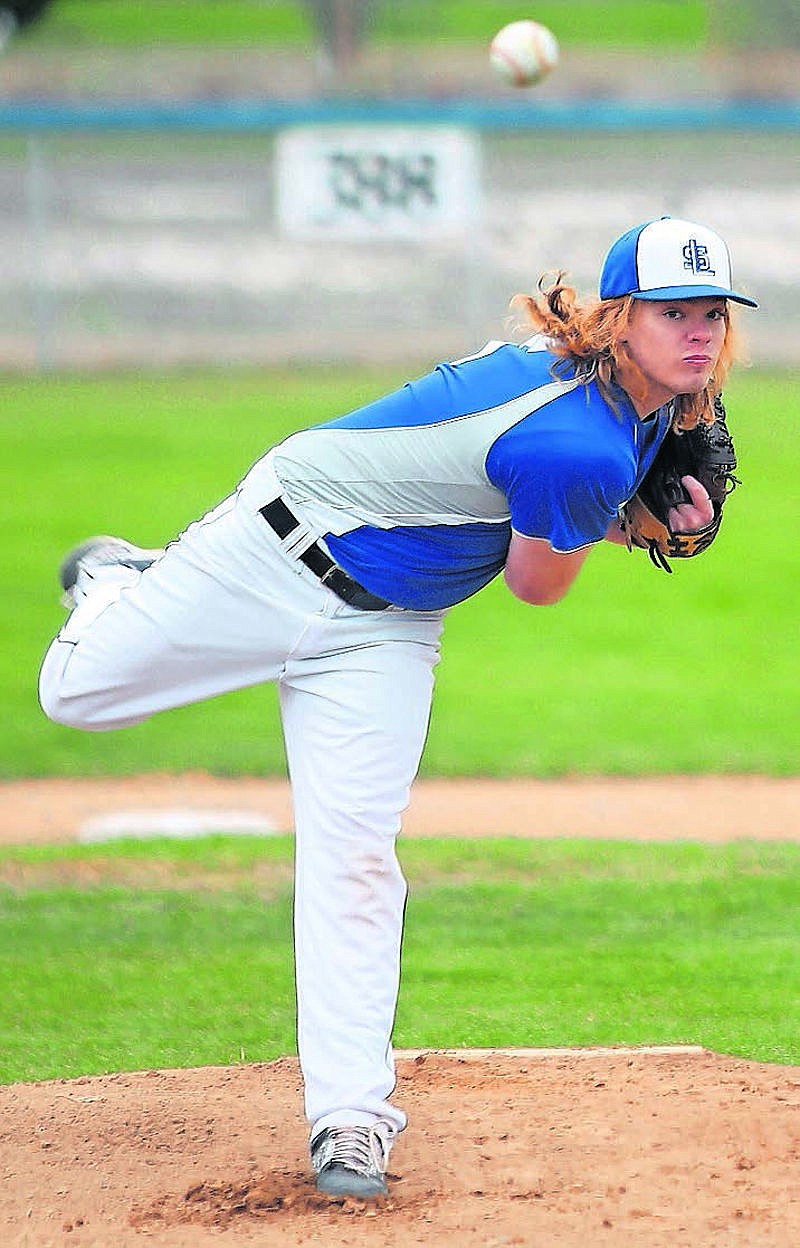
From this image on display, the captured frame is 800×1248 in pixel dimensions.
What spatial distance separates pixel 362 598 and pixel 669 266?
924 mm

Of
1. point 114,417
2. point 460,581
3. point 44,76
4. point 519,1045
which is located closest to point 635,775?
point 519,1045

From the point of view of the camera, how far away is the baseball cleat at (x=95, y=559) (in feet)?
14.2

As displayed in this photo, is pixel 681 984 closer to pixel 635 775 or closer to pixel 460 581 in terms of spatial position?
pixel 460 581

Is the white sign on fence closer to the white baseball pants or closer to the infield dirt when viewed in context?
the infield dirt

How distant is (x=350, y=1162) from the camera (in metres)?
3.82

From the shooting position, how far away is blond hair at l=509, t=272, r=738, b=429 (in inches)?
144

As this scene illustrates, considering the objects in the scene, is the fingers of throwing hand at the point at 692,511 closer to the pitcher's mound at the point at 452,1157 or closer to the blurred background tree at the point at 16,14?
the pitcher's mound at the point at 452,1157

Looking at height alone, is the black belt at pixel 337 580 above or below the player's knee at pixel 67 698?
above

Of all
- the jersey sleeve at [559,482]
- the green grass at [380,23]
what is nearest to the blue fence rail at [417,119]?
the green grass at [380,23]

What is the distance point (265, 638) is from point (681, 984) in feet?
7.61

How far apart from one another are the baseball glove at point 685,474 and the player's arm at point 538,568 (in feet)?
1.03

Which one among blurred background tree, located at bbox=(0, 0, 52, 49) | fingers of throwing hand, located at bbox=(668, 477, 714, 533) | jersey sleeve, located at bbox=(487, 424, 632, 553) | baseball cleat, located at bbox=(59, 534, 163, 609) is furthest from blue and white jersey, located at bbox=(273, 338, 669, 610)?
blurred background tree, located at bbox=(0, 0, 52, 49)

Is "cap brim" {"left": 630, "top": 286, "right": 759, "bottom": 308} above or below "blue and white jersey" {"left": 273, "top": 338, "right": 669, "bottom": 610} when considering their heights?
above

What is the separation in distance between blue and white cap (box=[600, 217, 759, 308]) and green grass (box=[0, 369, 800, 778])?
5.47 metres
